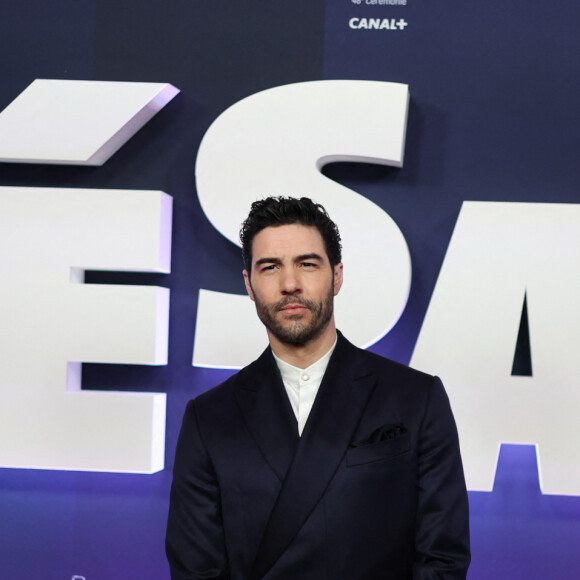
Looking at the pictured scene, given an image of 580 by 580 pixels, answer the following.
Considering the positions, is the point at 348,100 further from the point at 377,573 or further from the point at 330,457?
the point at 377,573

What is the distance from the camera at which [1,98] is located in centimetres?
294

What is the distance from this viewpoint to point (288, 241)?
190cm

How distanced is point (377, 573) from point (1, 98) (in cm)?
220

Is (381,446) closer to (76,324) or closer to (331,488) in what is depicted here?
(331,488)

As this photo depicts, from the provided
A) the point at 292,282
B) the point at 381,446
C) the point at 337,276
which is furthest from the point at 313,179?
the point at 381,446

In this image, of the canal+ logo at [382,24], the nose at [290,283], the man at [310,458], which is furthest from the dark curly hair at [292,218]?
the canal+ logo at [382,24]

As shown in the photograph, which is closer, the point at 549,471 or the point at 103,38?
the point at 549,471

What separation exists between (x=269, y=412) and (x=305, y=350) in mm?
173

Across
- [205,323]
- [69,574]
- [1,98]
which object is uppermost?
[1,98]

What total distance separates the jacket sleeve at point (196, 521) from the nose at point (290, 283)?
0.41 m

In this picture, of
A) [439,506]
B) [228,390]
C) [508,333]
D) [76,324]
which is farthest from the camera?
[76,324]

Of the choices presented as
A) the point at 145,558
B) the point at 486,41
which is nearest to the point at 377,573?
the point at 145,558

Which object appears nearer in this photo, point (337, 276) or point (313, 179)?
point (337, 276)

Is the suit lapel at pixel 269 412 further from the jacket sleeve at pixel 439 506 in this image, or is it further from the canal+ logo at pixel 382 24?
the canal+ logo at pixel 382 24
